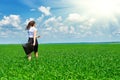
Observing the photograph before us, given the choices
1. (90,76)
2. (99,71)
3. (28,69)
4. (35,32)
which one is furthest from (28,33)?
(90,76)

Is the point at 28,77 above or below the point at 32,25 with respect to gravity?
below

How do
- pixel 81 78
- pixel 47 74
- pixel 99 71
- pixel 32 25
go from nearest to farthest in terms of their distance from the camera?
pixel 81 78
pixel 47 74
pixel 99 71
pixel 32 25

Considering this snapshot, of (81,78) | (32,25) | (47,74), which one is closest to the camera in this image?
(81,78)

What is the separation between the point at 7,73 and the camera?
14461 mm

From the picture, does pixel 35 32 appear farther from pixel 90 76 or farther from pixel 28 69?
pixel 90 76

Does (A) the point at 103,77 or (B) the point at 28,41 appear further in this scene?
(B) the point at 28,41

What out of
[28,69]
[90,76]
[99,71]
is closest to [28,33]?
[28,69]

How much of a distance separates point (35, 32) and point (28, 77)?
23.9ft

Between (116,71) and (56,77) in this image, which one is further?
(116,71)

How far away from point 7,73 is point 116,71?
196 inches

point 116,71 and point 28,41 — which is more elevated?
point 28,41

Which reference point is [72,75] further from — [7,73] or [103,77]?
[7,73]

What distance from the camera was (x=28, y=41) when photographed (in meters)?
21.0

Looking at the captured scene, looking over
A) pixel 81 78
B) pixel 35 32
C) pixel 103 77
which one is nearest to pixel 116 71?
pixel 103 77
